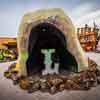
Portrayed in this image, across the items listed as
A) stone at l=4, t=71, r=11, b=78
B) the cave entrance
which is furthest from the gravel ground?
the cave entrance

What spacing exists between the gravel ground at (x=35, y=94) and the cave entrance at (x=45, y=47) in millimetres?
220

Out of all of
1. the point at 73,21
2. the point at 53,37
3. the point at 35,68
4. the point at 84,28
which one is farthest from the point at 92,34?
the point at 35,68

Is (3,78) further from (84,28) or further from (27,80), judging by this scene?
(84,28)

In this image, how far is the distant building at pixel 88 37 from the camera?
236 cm

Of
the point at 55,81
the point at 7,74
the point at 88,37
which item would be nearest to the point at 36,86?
the point at 55,81

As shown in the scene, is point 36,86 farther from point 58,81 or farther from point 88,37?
point 88,37

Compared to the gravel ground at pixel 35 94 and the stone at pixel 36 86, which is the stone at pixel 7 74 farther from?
the stone at pixel 36 86

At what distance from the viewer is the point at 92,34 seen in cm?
238

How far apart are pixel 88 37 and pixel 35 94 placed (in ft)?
2.66

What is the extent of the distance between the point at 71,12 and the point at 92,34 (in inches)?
12.7

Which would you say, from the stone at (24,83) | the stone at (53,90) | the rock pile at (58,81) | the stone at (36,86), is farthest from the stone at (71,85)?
the stone at (24,83)

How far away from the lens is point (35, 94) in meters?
2.27

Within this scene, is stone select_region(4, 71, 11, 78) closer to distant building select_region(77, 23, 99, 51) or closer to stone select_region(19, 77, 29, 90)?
stone select_region(19, 77, 29, 90)

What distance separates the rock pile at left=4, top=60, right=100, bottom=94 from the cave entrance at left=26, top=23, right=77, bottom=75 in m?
0.10
